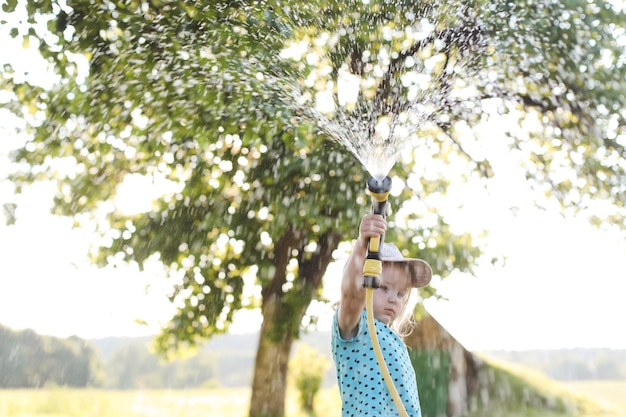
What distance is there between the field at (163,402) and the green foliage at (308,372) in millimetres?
130

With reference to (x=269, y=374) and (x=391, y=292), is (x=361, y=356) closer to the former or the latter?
(x=391, y=292)

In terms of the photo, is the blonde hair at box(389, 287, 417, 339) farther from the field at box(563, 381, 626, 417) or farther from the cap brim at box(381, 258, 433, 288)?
the field at box(563, 381, 626, 417)

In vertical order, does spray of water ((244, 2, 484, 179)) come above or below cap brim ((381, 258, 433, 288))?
above

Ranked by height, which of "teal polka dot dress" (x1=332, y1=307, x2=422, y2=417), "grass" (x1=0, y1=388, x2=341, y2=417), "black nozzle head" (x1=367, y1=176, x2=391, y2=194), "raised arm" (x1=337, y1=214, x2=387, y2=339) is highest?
"black nozzle head" (x1=367, y1=176, x2=391, y2=194)

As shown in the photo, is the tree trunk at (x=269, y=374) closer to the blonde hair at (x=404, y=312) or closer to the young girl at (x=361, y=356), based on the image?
the blonde hair at (x=404, y=312)

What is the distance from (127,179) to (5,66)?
1.66m

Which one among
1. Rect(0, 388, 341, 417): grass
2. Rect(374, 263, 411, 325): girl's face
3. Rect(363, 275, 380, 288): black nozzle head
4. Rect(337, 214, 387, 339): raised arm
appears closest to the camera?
Rect(363, 275, 380, 288): black nozzle head

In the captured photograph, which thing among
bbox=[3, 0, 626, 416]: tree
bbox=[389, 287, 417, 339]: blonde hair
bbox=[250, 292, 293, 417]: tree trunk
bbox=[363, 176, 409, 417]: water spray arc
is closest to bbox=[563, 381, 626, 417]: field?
bbox=[3, 0, 626, 416]: tree

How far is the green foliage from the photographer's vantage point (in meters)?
Answer: 9.78

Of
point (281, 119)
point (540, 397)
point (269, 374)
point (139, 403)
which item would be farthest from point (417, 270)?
point (139, 403)

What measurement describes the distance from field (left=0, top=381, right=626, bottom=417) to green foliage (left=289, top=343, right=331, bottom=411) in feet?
0.43

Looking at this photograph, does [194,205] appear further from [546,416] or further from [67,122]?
[546,416]

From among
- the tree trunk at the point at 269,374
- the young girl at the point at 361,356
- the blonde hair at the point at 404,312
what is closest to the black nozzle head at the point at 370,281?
the young girl at the point at 361,356

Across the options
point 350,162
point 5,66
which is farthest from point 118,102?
point 350,162
